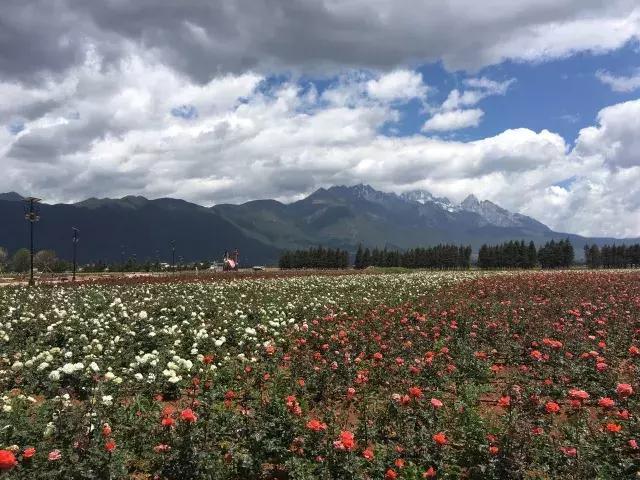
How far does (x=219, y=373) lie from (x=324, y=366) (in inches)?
76.0

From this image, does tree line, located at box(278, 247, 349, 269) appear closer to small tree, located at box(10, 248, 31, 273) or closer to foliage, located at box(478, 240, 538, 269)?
foliage, located at box(478, 240, 538, 269)

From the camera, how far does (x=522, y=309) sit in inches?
607

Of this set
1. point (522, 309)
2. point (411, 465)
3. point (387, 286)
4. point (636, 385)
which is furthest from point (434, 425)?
point (387, 286)

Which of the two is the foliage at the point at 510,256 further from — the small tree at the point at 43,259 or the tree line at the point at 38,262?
the tree line at the point at 38,262

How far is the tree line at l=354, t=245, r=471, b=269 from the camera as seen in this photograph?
135 meters

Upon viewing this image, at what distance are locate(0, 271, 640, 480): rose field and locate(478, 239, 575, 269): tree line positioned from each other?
375 feet

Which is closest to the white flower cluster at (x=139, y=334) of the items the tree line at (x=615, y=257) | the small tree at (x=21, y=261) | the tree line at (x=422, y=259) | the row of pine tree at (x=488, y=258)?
the row of pine tree at (x=488, y=258)

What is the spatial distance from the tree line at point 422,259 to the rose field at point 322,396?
394 feet

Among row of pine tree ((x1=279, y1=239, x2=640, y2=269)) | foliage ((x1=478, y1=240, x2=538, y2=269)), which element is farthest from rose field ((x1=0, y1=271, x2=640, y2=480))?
row of pine tree ((x1=279, y1=239, x2=640, y2=269))

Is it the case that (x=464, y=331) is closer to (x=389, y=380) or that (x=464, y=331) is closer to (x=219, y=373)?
(x=389, y=380)

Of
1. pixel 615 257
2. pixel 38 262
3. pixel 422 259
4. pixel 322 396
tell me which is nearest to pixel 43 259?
pixel 38 262

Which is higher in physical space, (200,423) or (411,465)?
(200,423)

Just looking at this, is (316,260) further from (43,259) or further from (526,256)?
(43,259)

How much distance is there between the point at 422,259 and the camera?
13638cm
